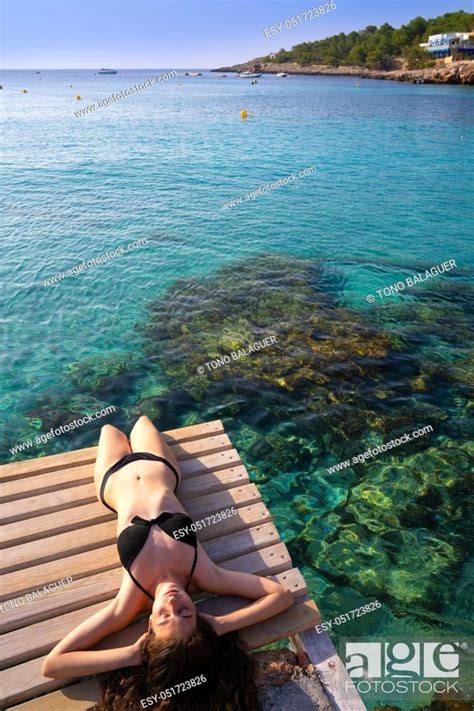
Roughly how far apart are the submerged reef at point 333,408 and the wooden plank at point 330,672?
192 cm

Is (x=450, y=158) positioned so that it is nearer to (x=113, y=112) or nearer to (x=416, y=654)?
(x=416, y=654)

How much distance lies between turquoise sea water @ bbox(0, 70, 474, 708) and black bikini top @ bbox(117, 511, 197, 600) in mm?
2873

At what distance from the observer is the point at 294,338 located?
1278 centimetres

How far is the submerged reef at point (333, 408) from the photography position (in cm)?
717

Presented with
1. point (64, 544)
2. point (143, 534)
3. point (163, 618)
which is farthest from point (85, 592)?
point (163, 618)

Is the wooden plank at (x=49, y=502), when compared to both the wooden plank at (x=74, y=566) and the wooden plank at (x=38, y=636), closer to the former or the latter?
the wooden plank at (x=74, y=566)

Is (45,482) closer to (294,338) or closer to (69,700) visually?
(69,700)

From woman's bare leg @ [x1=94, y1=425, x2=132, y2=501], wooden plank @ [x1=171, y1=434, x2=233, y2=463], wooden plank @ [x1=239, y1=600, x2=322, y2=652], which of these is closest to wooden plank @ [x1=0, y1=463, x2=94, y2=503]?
woman's bare leg @ [x1=94, y1=425, x2=132, y2=501]

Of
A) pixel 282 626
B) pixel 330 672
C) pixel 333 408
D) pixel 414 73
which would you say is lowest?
pixel 333 408

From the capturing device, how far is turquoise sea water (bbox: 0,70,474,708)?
7699mm

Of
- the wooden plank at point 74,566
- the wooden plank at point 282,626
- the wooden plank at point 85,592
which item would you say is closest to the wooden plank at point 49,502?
the wooden plank at point 74,566

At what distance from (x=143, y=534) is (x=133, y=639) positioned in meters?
0.98

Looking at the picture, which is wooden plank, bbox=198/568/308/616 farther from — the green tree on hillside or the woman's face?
the green tree on hillside

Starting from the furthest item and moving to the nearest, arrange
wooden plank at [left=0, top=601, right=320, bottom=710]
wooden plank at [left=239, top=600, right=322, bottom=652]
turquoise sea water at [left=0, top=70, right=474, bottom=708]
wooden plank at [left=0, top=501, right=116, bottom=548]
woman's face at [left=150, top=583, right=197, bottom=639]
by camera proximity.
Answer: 1. turquoise sea water at [left=0, top=70, right=474, bottom=708]
2. wooden plank at [left=0, top=501, right=116, bottom=548]
3. wooden plank at [left=239, top=600, right=322, bottom=652]
4. wooden plank at [left=0, top=601, right=320, bottom=710]
5. woman's face at [left=150, top=583, right=197, bottom=639]
